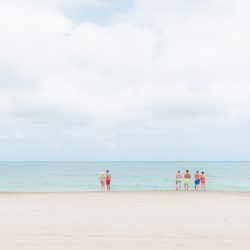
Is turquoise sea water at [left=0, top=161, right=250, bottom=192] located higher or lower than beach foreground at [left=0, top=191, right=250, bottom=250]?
lower

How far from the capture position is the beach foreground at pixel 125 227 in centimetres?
850

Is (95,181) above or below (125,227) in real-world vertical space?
below

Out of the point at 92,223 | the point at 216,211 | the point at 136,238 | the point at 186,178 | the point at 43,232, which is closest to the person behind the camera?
the point at 136,238

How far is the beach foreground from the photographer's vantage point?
8.50m

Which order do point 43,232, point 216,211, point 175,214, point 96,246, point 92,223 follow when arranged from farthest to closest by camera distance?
point 216,211
point 175,214
point 92,223
point 43,232
point 96,246

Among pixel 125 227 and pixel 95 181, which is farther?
pixel 95 181

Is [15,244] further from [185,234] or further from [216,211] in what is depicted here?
[216,211]

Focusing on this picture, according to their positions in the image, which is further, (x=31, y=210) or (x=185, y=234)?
(x=31, y=210)

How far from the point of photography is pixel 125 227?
A: 419 inches

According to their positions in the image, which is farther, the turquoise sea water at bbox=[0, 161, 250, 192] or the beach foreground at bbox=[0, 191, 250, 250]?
the turquoise sea water at bbox=[0, 161, 250, 192]

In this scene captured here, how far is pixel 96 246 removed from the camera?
8258mm

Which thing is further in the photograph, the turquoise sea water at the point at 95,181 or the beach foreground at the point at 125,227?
the turquoise sea water at the point at 95,181

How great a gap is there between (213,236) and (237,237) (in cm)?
60

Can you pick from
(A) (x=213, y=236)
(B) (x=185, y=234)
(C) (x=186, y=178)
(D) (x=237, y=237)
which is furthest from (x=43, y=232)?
(C) (x=186, y=178)
